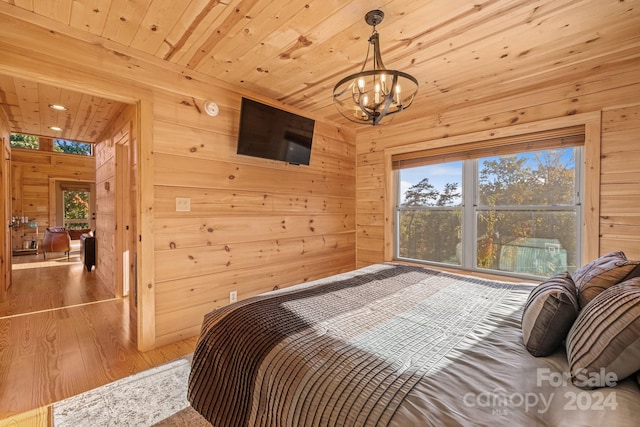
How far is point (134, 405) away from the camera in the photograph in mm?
1718

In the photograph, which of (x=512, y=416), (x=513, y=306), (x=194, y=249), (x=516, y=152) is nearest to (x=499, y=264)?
(x=516, y=152)

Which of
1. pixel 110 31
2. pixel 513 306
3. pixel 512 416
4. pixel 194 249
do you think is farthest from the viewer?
pixel 194 249

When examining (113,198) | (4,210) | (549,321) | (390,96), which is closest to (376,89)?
(390,96)

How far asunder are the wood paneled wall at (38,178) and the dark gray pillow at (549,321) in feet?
34.0

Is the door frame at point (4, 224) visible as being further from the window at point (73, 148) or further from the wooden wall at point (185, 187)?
the window at point (73, 148)

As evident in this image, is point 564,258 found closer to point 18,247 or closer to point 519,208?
point 519,208

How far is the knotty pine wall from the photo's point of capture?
2.32 m

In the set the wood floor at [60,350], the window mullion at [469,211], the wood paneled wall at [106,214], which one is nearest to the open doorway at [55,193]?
the wood paneled wall at [106,214]

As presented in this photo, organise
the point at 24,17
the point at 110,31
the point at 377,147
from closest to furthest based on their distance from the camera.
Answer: the point at 24,17
the point at 110,31
the point at 377,147

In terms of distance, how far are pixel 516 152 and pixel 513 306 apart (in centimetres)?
205

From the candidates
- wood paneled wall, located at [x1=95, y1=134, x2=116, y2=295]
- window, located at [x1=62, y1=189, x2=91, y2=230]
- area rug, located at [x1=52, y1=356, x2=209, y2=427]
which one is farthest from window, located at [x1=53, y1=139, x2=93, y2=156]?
area rug, located at [x1=52, y1=356, x2=209, y2=427]

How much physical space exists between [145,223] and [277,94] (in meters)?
1.86

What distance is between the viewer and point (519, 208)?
9.61 ft

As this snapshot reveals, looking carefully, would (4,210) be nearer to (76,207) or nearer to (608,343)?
(608,343)
